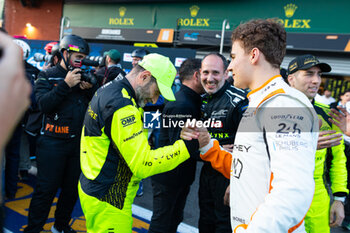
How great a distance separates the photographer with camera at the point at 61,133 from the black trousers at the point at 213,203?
4.57 ft

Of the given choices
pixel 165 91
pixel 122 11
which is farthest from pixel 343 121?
pixel 122 11

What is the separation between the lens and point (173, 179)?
2.80 m

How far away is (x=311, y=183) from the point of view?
112 centimetres

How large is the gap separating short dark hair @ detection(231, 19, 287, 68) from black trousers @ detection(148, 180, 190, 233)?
176 cm

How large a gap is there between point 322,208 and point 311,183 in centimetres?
134

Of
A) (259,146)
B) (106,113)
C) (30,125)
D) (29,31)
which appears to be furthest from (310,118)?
(29,31)

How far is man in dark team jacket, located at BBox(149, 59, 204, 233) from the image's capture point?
110 inches

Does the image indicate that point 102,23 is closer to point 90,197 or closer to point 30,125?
point 30,125

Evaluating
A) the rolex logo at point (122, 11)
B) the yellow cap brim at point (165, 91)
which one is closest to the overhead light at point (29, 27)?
the rolex logo at point (122, 11)

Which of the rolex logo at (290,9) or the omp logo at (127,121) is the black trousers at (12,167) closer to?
the omp logo at (127,121)

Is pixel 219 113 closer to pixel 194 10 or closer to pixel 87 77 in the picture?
pixel 87 77

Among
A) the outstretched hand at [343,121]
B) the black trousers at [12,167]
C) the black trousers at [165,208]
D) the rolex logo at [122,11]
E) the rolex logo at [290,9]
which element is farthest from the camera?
the rolex logo at [122,11]

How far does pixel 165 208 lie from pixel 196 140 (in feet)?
3.66

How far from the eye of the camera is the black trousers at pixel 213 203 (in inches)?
103
